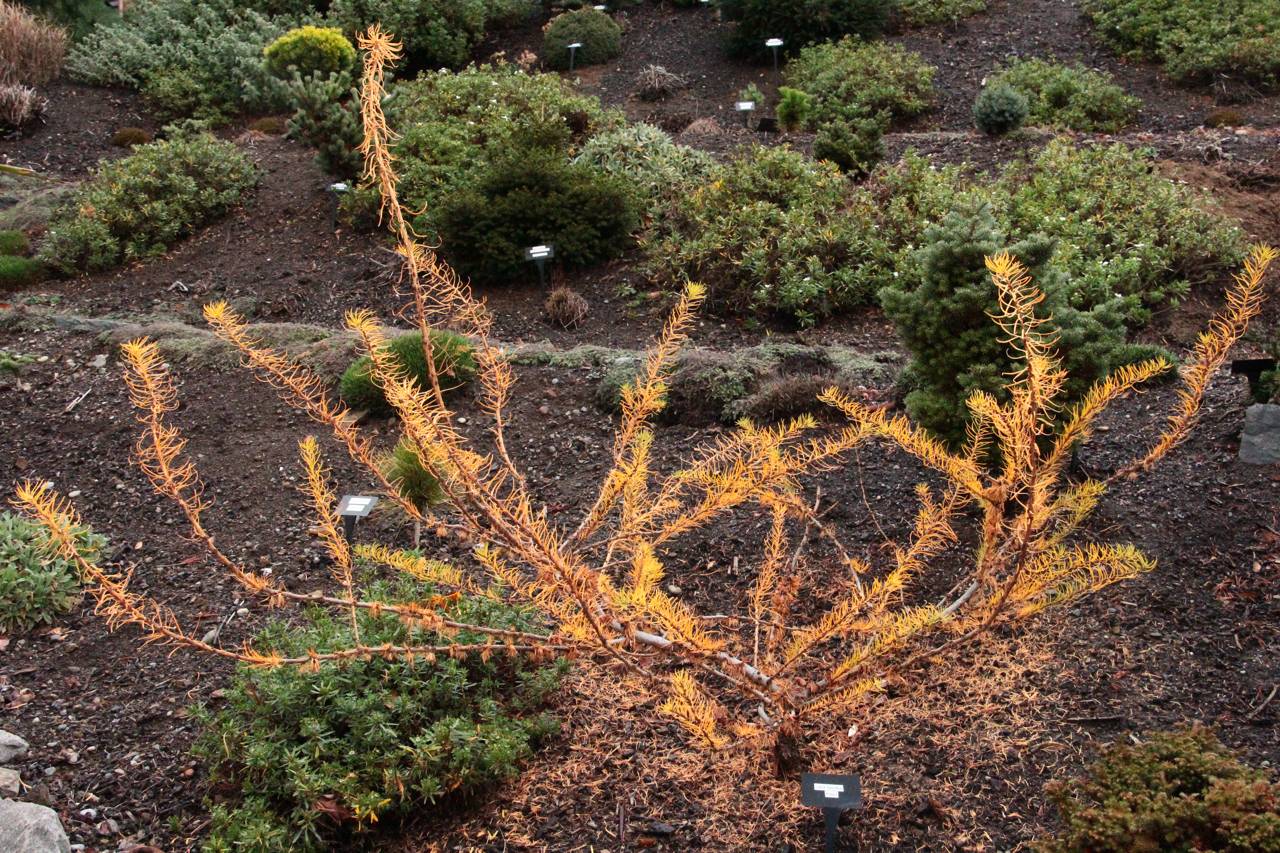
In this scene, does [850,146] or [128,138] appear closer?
[850,146]

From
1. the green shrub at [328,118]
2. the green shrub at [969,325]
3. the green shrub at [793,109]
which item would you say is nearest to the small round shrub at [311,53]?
the green shrub at [328,118]

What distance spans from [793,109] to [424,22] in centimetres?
539

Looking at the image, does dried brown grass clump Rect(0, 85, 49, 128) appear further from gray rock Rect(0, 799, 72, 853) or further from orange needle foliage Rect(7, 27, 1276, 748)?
gray rock Rect(0, 799, 72, 853)

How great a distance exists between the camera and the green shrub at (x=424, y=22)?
13.1 metres

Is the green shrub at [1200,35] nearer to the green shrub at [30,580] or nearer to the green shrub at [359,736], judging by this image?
the green shrub at [359,736]

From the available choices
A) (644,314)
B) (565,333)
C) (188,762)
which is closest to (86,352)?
(565,333)

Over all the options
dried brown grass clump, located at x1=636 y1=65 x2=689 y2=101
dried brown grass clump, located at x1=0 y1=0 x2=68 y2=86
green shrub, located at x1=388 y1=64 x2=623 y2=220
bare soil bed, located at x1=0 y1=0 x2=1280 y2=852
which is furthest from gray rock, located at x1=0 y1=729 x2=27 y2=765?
dried brown grass clump, located at x1=0 y1=0 x2=68 y2=86

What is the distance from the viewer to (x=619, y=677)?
12.8ft

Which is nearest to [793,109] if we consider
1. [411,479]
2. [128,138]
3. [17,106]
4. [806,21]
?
[806,21]

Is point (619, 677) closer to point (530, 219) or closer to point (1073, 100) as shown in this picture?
point (530, 219)

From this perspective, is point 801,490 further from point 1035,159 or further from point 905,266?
point 1035,159

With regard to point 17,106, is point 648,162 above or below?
above

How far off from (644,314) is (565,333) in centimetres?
53

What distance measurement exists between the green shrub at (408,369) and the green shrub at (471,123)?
8.20ft
